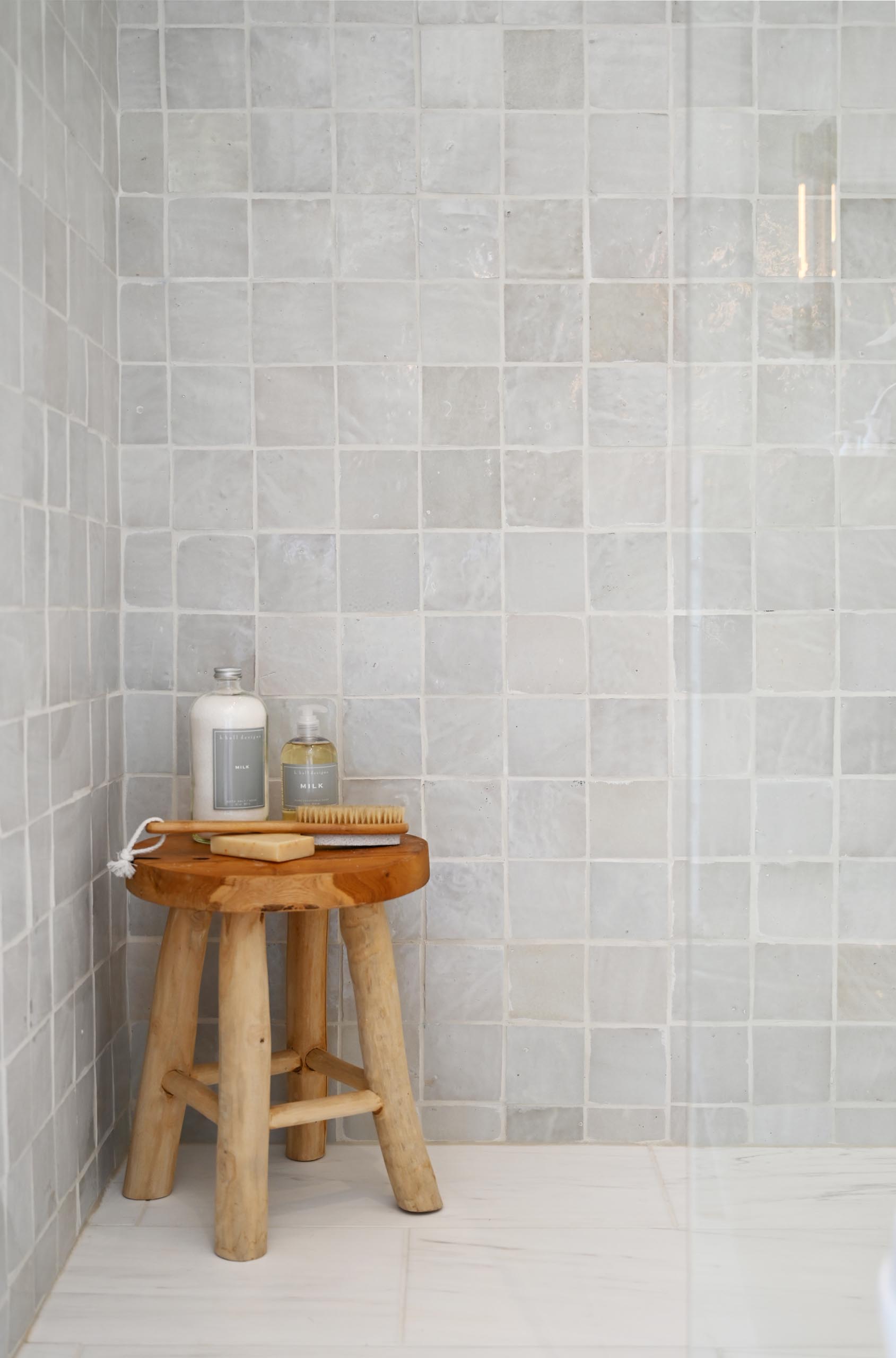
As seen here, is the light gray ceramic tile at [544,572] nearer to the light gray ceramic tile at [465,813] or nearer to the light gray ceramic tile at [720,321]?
the light gray ceramic tile at [465,813]

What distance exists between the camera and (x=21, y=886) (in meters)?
1.25

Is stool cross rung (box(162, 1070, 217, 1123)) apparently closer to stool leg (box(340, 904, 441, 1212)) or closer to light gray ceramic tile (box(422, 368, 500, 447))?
stool leg (box(340, 904, 441, 1212))

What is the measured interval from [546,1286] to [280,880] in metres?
0.55

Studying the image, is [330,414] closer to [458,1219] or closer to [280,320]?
[280,320]

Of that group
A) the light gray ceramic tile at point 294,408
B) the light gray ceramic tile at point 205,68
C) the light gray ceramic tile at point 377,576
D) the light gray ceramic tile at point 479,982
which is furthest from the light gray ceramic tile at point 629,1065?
the light gray ceramic tile at point 205,68

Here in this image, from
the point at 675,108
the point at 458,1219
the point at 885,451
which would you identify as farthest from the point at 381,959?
the point at 675,108

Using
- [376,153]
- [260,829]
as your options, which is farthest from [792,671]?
[376,153]

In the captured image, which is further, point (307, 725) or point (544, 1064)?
point (544, 1064)

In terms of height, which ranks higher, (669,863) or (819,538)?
(819,538)

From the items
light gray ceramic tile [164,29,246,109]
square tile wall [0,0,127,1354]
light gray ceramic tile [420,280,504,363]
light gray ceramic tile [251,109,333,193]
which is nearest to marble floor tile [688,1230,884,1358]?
square tile wall [0,0,127,1354]

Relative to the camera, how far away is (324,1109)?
1.42 metres

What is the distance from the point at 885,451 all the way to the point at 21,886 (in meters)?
0.99

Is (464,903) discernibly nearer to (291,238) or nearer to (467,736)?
(467,736)

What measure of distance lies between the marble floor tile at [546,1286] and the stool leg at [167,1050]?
35 centimetres
